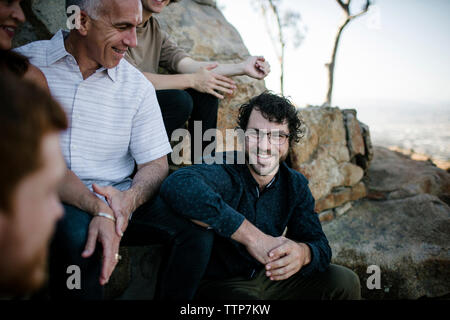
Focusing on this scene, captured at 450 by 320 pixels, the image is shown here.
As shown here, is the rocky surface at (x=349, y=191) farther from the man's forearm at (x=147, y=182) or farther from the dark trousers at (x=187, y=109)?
the man's forearm at (x=147, y=182)

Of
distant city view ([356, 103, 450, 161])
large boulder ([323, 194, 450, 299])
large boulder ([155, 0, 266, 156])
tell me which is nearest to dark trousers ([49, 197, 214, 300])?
large boulder ([155, 0, 266, 156])

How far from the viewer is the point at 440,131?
29.2m

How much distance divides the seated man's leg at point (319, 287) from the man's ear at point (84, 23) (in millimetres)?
1974

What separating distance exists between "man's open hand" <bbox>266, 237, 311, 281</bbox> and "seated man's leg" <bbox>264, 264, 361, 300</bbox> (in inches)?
6.9

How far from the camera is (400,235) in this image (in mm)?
2967

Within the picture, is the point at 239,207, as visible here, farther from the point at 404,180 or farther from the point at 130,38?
the point at 404,180

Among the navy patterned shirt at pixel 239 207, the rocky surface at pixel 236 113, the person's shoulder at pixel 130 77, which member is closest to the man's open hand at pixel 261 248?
the navy patterned shirt at pixel 239 207

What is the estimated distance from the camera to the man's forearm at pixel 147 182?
172 cm

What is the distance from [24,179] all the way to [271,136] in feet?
4.97

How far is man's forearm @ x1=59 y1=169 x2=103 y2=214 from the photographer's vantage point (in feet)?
4.94

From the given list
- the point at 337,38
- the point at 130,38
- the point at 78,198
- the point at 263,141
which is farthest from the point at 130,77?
the point at 337,38

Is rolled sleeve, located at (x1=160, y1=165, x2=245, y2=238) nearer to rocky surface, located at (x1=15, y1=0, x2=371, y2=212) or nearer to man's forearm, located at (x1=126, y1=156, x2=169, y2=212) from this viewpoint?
man's forearm, located at (x1=126, y1=156, x2=169, y2=212)
